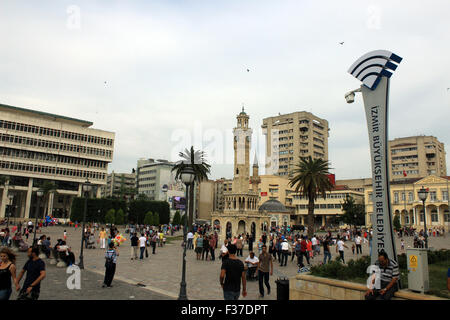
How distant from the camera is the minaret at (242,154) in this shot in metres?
57.2

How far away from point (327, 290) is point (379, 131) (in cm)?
551

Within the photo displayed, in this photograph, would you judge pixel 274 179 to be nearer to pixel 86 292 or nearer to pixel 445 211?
pixel 445 211

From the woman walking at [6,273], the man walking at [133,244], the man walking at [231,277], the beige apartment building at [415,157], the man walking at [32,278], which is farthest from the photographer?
the beige apartment building at [415,157]

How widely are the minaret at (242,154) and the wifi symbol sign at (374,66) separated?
4569 cm

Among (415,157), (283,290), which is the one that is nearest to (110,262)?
(283,290)

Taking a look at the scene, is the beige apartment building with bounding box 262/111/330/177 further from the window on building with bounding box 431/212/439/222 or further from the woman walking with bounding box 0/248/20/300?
the woman walking with bounding box 0/248/20/300

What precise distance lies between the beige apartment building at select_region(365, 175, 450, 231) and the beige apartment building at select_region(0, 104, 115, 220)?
62149 mm

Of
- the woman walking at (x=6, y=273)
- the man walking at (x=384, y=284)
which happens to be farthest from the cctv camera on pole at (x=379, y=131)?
the woman walking at (x=6, y=273)

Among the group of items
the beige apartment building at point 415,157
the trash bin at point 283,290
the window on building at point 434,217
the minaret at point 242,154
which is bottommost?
the trash bin at point 283,290

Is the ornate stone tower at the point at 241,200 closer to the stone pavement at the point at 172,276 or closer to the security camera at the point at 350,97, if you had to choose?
the stone pavement at the point at 172,276

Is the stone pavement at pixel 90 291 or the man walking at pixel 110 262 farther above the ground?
the man walking at pixel 110 262

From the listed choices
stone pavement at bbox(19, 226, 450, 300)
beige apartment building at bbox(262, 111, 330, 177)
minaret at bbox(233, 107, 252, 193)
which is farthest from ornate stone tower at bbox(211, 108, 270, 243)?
beige apartment building at bbox(262, 111, 330, 177)

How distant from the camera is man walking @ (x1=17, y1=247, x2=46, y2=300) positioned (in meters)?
6.86
